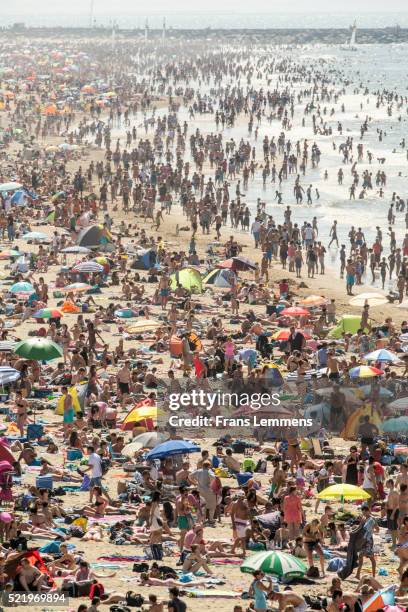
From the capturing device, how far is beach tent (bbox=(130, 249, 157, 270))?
3288cm

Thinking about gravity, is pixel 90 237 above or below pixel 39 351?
below

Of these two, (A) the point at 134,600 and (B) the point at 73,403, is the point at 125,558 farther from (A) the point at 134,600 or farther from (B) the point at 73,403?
(B) the point at 73,403

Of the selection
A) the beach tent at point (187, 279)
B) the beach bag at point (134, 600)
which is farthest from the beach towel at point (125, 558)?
the beach tent at point (187, 279)

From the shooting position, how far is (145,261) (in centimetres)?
3300

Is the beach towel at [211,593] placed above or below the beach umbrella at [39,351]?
above

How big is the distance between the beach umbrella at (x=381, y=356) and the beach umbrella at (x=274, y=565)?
9.22 m

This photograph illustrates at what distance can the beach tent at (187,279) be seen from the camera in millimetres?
29516

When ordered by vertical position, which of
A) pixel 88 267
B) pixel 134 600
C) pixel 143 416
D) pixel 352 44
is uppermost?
pixel 134 600

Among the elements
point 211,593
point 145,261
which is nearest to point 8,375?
point 211,593

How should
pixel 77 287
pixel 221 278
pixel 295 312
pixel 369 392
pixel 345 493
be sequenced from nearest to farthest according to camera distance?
1. pixel 345 493
2. pixel 369 392
3. pixel 295 312
4. pixel 77 287
5. pixel 221 278

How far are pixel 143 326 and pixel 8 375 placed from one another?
5569mm

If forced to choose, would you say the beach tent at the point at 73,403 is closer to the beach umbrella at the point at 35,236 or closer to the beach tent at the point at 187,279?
the beach tent at the point at 187,279

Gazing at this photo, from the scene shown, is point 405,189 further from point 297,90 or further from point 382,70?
point 382,70

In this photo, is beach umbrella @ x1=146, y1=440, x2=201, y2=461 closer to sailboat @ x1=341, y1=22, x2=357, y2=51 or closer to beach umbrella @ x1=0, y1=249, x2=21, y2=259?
beach umbrella @ x1=0, y1=249, x2=21, y2=259
